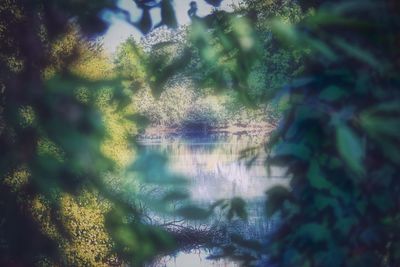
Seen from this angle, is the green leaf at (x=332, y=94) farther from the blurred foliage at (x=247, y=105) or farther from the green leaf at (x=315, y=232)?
the green leaf at (x=315, y=232)

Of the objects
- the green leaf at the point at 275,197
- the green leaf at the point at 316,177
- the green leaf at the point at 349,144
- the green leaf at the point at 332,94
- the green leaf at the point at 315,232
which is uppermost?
the green leaf at the point at 332,94

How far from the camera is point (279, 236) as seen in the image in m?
0.51

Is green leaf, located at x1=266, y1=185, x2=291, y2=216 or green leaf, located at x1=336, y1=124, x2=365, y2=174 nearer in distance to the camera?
green leaf, located at x1=336, y1=124, x2=365, y2=174

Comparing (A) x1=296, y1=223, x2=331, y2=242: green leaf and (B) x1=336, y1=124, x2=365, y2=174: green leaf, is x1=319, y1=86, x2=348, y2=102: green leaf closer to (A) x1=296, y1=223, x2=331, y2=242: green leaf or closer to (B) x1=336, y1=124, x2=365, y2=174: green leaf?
(B) x1=336, y1=124, x2=365, y2=174: green leaf

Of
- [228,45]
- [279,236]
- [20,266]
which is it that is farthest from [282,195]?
[20,266]

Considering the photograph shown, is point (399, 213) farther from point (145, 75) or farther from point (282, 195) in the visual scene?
point (145, 75)

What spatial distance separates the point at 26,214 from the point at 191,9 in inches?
19.7

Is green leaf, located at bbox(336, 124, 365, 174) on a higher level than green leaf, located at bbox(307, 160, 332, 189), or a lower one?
higher

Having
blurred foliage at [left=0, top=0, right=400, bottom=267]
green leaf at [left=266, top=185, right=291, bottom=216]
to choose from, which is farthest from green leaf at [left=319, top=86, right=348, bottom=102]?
green leaf at [left=266, top=185, right=291, bottom=216]

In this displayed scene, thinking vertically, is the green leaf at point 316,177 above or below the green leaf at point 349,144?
below

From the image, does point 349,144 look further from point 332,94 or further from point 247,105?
point 247,105

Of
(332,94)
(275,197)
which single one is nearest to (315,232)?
(275,197)

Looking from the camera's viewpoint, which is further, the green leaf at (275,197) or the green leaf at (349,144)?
the green leaf at (275,197)

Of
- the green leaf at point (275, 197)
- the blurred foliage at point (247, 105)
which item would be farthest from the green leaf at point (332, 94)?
the green leaf at point (275, 197)
